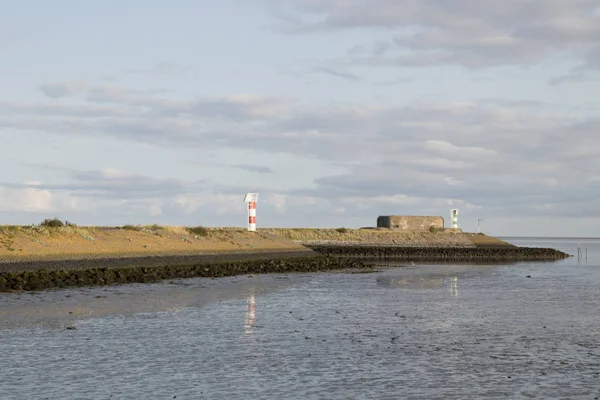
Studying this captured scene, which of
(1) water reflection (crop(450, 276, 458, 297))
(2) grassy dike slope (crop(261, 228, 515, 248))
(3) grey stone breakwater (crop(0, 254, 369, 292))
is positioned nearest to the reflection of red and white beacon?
(3) grey stone breakwater (crop(0, 254, 369, 292))

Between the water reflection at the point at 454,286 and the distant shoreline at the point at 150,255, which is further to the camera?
the distant shoreline at the point at 150,255

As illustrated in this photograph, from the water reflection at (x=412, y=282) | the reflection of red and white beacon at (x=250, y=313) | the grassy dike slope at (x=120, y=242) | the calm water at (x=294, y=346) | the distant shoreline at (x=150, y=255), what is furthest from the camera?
the grassy dike slope at (x=120, y=242)

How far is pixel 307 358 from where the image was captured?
52.7ft

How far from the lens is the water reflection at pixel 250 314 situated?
20.9 metres

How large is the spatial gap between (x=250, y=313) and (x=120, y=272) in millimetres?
15653

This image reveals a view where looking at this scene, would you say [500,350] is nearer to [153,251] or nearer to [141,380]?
[141,380]

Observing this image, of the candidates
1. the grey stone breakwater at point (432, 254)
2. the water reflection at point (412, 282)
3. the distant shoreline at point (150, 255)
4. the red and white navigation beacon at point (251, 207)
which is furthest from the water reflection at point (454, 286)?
the grey stone breakwater at point (432, 254)

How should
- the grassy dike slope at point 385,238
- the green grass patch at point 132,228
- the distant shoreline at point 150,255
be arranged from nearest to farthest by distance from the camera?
the distant shoreline at point 150,255
the green grass patch at point 132,228
the grassy dike slope at point 385,238

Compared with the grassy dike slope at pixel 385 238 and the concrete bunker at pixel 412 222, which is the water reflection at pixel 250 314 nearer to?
the grassy dike slope at pixel 385 238

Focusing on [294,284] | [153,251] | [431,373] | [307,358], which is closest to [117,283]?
[294,284]

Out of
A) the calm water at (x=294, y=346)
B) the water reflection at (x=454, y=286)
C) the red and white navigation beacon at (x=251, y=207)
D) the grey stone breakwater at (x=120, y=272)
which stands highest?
the red and white navigation beacon at (x=251, y=207)

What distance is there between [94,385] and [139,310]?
39.8 ft

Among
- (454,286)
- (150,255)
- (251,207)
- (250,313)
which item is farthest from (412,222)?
(250,313)

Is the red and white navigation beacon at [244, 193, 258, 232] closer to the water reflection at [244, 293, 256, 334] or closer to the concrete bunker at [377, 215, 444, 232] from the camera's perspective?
the concrete bunker at [377, 215, 444, 232]
